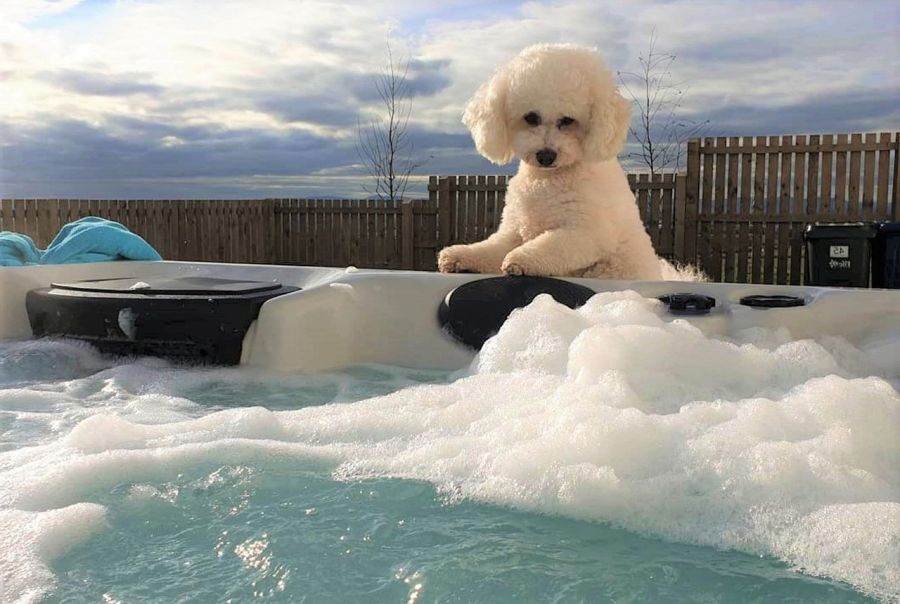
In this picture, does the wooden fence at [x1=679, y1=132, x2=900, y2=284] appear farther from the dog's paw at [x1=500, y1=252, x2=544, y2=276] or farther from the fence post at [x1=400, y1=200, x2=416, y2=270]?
the dog's paw at [x1=500, y1=252, x2=544, y2=276]

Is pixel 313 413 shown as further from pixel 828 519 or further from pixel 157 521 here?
pixel 828 519

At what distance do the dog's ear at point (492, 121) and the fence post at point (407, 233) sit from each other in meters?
5.76

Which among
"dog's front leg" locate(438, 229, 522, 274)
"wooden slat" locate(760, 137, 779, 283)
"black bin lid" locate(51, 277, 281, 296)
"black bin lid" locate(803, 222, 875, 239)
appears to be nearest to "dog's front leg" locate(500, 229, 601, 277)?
"dog's front leg" locate(438, 229, 522, 274)

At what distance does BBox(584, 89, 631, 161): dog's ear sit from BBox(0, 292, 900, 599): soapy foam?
70cm

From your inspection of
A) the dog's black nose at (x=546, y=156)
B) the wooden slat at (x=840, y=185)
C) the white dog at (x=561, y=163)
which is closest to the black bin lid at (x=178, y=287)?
the white dog at (x=561, y=163)

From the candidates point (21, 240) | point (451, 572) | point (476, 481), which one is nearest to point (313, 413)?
point (476, 481)

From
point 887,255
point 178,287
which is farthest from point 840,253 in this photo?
point 178,287

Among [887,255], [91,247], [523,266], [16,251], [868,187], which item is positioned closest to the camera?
[523,266]

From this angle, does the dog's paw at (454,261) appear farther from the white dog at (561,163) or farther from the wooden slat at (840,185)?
the wooden slat at (840,185)

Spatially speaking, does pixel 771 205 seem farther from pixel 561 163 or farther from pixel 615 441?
pixel 615 441

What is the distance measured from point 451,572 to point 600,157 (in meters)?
1.94

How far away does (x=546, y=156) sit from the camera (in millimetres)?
2725

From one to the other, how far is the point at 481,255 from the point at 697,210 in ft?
16.3

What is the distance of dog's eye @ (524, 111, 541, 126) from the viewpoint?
2.78 m
